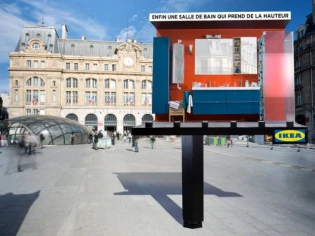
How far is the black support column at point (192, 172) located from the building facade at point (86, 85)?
188ft

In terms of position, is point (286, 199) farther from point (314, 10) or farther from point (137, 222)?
point (314, 10)

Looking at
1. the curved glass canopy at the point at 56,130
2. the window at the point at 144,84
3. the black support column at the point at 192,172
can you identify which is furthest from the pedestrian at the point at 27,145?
the window at the point at 144,84

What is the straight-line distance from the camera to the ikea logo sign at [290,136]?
3977 millimetres

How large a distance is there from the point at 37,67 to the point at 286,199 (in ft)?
212

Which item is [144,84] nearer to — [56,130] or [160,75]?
[56,130]

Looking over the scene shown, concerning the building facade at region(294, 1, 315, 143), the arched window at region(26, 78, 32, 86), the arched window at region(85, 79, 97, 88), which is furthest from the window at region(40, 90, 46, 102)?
the building facade at region(294, 1, 315, 143)

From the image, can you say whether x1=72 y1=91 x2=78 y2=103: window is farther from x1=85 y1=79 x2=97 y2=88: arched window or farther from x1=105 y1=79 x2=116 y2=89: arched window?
x1=105 y1=79 x2=116 y2=89: arched window

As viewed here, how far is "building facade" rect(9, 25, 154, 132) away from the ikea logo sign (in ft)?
193

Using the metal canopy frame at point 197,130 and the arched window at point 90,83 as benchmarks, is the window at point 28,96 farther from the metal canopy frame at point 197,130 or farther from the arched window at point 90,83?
the metal canopy frame at point 197,130

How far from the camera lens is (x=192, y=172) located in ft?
16.9

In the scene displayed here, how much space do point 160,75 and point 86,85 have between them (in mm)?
64790

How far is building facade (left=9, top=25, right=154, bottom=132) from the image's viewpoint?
6175 cm

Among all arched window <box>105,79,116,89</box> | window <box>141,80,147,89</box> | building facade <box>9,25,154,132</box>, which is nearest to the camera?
building facade <box>9,25,154,132</box>

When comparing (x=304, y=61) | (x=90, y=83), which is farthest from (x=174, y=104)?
(x=90, y=83)
